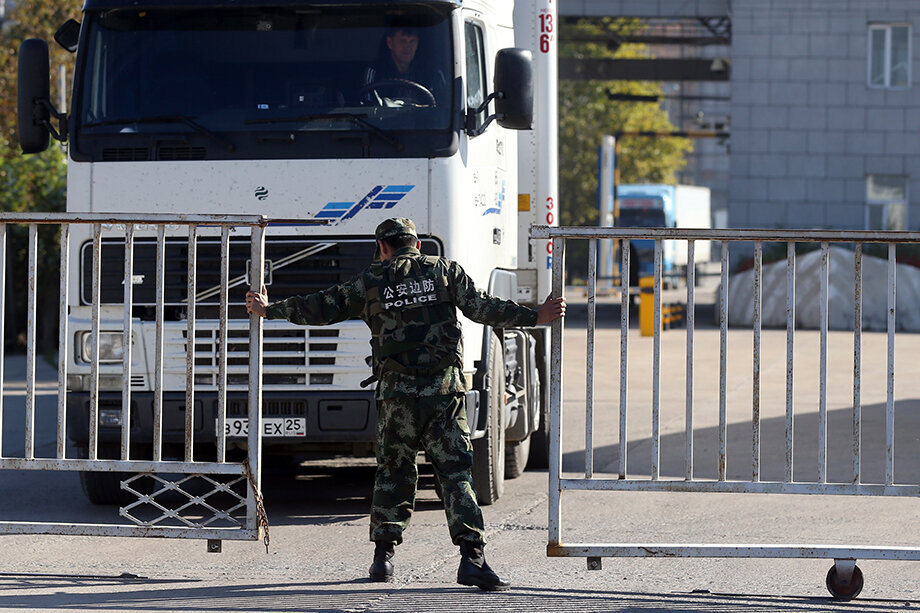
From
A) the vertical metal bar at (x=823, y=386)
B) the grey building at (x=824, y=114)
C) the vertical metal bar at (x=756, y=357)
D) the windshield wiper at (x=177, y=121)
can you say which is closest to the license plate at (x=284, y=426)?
the windshield wiper at (x=177, y=121)

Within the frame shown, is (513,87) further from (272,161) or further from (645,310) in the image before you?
(645,310)

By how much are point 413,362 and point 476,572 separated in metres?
0.96

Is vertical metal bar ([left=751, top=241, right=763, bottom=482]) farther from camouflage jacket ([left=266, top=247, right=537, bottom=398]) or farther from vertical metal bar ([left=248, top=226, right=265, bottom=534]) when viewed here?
vertical metal bar ([left=248, top=226, right=265, bottom=534])

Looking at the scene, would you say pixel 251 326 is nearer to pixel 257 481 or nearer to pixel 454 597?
pixel 257 481

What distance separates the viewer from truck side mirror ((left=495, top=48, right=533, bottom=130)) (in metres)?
8.06

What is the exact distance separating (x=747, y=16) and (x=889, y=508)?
78.5 feet

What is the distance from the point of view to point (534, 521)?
330 inches

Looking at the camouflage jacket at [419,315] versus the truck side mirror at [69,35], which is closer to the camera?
the camouflage jacket at [419,315]

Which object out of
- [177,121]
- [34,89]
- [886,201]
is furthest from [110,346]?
[886,201]

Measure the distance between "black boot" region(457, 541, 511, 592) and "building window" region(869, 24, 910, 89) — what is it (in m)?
27.4

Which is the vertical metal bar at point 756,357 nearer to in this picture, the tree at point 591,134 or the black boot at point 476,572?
the black boot at point 476,572

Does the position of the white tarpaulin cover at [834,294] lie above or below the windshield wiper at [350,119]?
below

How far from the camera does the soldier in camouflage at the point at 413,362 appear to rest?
646cm

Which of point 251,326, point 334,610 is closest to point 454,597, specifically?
point 334,610
